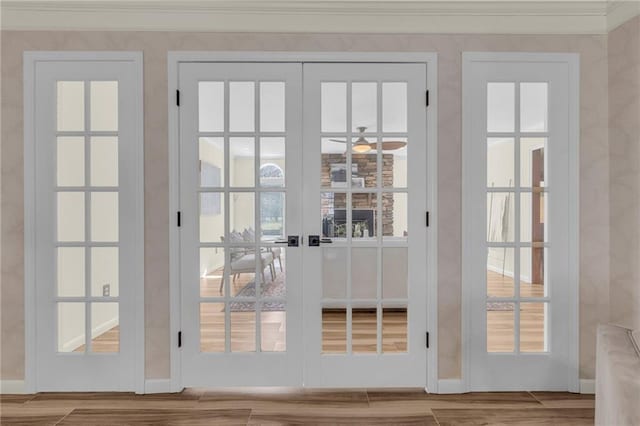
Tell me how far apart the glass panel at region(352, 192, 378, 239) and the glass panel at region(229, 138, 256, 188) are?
0.63 metres

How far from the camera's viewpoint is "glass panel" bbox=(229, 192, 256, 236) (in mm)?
2443

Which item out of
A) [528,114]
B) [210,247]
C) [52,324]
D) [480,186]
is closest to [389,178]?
[480,186]

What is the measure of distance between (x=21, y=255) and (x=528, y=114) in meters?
3.36

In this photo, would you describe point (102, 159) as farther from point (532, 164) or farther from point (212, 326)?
point (532, 164)

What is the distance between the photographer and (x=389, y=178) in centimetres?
241

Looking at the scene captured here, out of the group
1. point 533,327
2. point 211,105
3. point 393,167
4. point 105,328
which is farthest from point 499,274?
point 105,328

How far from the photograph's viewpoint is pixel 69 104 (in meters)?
2.48

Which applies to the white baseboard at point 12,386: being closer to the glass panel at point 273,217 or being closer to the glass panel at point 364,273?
the glass panel at point 273,217

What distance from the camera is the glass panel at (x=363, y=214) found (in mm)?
2445

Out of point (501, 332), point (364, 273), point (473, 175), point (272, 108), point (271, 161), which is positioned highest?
point (272, 108)

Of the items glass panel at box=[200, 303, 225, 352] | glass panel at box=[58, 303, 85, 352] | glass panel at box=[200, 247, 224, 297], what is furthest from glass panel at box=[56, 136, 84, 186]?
glass panel at box=[200, 303, 225, 352]

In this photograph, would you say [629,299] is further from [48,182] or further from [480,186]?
[48,182]

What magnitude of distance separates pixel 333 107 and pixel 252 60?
1.93ft

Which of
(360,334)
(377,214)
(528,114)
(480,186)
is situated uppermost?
(528,114)
